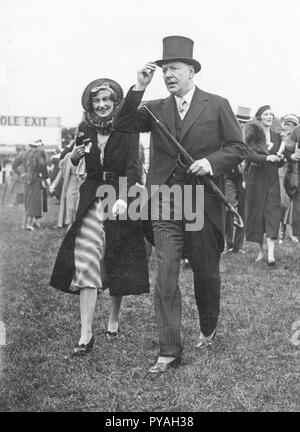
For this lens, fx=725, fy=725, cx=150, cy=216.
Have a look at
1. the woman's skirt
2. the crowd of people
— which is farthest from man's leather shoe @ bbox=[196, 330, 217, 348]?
the woman's skirt

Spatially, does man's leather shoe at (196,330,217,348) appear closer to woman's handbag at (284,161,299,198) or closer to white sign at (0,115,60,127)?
woman's handbag at (284,161,299,198)

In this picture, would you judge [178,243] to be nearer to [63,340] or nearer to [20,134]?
[63,340]

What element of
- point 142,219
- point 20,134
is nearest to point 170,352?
point 142,219

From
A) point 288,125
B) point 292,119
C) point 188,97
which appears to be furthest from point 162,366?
point 292,119

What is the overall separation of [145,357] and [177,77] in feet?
6.28

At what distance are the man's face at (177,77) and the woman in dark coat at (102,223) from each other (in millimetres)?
561

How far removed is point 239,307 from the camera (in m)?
6.43

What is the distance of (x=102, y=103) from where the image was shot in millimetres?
5293

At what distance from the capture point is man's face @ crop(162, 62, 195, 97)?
4887 mm

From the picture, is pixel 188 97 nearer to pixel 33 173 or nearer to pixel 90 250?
pixel 90 250

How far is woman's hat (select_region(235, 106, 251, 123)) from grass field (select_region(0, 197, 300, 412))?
3683mm

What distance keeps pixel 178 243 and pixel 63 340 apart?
121cm

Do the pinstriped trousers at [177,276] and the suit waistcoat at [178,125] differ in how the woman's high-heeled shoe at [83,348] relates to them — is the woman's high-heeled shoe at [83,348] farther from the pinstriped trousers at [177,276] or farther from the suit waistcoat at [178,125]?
the suit waistcoat at [178,125]
